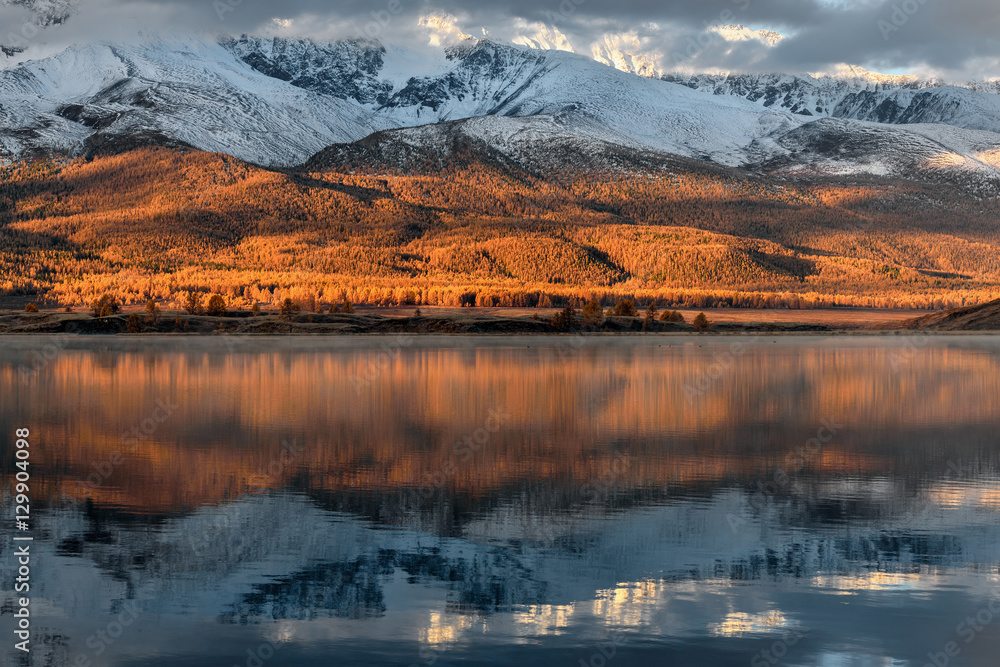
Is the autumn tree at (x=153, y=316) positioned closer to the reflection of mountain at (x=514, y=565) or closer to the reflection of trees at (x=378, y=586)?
the reflection of mountain at (x=514, y=565)

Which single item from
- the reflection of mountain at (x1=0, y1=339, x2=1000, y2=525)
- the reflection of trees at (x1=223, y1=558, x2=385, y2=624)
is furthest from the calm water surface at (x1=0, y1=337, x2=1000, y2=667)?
the reflection of mountain at (x1=0, y1=339, x2=1000, y2=525)

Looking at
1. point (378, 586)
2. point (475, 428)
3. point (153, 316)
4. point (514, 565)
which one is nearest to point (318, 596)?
point (378, 586)

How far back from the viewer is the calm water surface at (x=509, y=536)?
17344 millimetres

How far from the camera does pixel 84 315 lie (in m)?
198

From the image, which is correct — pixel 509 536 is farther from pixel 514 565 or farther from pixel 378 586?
pixel 378 586

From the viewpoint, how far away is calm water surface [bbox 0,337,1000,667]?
17.3 m

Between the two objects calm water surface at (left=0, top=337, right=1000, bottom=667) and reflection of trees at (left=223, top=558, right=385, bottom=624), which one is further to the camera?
reflection of trees at (left=223, top=558, right=385, bottom=624)

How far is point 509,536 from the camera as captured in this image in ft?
77.9

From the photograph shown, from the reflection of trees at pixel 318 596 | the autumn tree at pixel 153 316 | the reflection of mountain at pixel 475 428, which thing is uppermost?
the autumn tree at pixel 153 316

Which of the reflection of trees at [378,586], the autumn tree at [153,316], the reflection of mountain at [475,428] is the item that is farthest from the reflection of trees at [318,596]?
the autumn tree at [153,316]

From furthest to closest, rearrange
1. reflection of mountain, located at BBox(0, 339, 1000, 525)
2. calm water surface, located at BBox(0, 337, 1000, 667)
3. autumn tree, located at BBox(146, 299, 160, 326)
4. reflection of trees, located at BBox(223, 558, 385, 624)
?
autumn tree, located at BBox(146, 299, 160, 326) → reflection of mountain, located at BBox(0, 339, 1000, 525) → reflection of trees, located at BBox(223, 558, 385, 624) → calm water surface, located at BBox(0, 337, 1000, 667)

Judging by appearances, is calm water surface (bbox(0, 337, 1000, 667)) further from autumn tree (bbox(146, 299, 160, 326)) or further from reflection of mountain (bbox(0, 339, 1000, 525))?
autumn tree (bbox(146, 299, 160, 326))

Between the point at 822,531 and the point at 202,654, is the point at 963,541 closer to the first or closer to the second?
the point at 822,531

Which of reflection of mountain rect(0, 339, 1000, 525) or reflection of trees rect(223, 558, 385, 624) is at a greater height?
reflection of mountain rect(0, 339, 1000, 525)
